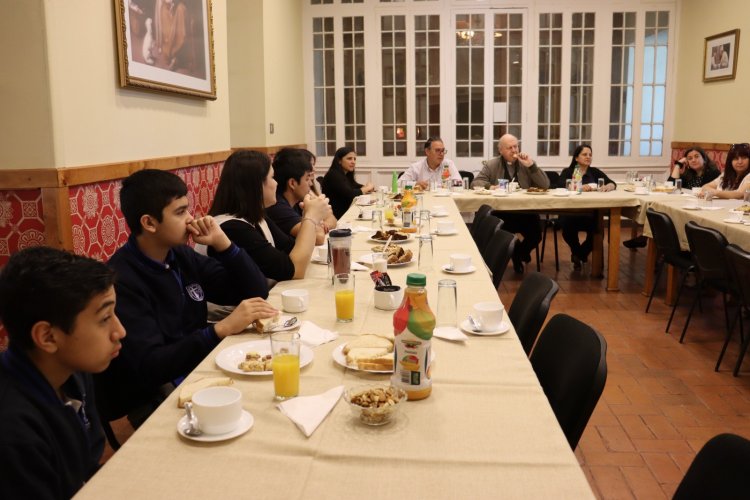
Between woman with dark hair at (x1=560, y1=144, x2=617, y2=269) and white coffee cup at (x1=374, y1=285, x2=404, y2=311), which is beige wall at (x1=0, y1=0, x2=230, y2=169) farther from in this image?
woman with dark hair at (x1=560, y1=144, x2=617, y2=269)

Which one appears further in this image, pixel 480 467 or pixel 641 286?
pixel 641 286

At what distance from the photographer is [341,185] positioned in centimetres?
604

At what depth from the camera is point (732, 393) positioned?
3.50 metres

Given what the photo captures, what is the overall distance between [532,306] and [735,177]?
13.5 feet

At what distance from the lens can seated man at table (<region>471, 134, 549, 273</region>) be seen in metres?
6.48

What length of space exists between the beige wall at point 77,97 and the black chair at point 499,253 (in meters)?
2.02

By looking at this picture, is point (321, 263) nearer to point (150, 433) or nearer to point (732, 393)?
point (150, 433)

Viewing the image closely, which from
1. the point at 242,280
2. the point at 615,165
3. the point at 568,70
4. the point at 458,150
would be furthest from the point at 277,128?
the point at 242,280

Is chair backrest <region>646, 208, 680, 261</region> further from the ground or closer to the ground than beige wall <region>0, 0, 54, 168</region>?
closer to the ground

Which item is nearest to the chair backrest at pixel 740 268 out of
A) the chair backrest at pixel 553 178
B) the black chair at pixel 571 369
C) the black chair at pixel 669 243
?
the black chair at pixel 669 243

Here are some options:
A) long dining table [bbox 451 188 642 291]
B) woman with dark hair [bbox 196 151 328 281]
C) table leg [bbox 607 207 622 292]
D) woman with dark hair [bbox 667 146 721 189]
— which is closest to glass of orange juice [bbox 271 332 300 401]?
woman with dark hair [bbox 196 151 328 281]

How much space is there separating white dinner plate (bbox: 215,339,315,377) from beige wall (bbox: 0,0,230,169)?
1.58m

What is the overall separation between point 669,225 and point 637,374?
53.9 inches

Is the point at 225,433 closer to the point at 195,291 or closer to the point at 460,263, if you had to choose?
the point at 195,291
